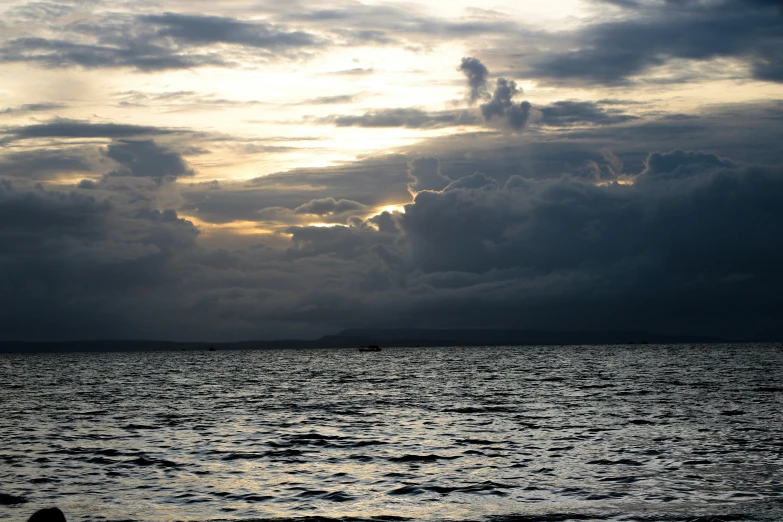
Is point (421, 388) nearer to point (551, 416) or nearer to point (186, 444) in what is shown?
point (551, 416)

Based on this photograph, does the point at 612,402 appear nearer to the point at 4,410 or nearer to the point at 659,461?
the point at 659,461

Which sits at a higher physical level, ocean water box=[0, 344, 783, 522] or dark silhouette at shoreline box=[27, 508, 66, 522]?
dark silhouette at shoreline box=[27, 508, 66, 522]

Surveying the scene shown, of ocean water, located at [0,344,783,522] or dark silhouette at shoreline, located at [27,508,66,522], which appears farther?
ocean water, located at [0,344,783,522]

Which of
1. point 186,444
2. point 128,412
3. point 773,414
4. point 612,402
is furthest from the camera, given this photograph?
point 612,402

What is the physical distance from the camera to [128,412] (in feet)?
212

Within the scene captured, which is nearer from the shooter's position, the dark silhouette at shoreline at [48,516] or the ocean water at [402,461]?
the dark silhouette at shoreline at [48,516]

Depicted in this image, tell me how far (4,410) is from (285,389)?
39756mm

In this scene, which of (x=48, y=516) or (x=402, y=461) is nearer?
(x=48, y=516)

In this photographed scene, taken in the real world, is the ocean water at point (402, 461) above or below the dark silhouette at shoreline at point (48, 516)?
below

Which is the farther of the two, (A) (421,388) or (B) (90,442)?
(A) (421,388)

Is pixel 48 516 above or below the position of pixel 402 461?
above

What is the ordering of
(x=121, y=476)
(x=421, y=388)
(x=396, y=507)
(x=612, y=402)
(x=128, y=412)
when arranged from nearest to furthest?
(x=396, y=507) → (x=121, y=476) → (x=128, y=412) → (x=612, y=402) → (x=421, y=388)

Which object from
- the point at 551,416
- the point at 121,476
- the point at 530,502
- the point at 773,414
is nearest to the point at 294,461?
the point at 121,476

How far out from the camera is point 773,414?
5569 centimetres
